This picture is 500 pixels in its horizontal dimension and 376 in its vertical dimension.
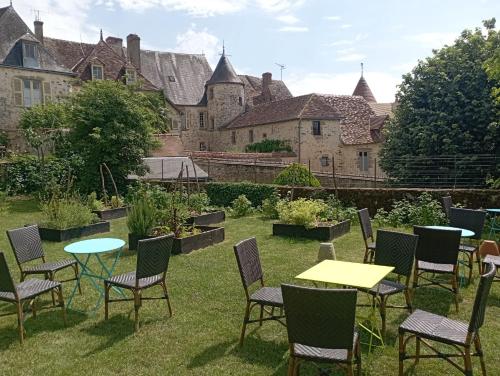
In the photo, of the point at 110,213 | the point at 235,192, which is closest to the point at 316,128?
the point at 235,192

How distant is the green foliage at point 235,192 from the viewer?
14.5m

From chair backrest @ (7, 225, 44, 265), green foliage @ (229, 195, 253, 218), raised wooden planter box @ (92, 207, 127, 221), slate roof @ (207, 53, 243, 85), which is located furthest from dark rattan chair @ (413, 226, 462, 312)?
slate roof @ (207, 53, 243, 85)

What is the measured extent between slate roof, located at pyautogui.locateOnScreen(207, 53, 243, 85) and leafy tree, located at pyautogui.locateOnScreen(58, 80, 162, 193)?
20.2m

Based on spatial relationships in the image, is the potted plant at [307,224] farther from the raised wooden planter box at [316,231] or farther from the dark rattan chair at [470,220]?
the dark rattan chair at [470,220]

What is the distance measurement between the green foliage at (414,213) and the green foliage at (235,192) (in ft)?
12.8

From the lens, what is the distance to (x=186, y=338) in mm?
4449

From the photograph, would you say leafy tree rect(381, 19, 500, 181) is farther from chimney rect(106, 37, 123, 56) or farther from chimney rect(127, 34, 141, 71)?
chimney rect(106, 37, 123, 56)

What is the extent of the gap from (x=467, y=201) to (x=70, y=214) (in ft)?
33.4

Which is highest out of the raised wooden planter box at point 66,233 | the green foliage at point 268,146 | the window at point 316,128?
the window at point 316,128

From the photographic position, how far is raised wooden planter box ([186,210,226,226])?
430 inches

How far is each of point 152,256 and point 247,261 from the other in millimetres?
1123

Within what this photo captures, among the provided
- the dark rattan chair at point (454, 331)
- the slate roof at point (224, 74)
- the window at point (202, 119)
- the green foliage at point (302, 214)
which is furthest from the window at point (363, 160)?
the dark rattan chair at point (454, 331)

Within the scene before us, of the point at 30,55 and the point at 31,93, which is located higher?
the point at 30,55

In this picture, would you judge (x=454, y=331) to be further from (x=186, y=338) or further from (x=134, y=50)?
(x=134, y=50)
